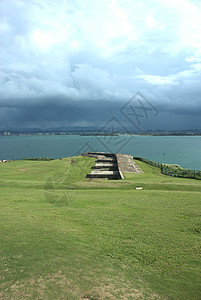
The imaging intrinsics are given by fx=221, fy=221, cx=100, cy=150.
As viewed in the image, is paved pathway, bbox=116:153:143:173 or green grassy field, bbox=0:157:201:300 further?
paved pathway, bbox=116:153:143:173

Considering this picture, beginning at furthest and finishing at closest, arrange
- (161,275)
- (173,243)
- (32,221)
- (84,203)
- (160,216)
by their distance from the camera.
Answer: (84,203), (160,216), (32,221), (173,243), (161,275)

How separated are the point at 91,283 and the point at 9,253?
97.4 inches

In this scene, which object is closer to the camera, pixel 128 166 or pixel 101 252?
pixel 101 252

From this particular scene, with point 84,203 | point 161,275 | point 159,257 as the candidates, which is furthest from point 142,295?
point 84,203

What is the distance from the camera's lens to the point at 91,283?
4.73 meters

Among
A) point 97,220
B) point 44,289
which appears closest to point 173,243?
point 97,220

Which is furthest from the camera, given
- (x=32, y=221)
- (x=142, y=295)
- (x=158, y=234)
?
(x=32, y=221)

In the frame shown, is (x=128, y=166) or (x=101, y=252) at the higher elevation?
(x=101, y=252)

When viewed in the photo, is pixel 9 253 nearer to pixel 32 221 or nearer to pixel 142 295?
pixel 32 221

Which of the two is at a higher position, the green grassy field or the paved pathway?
the green grassy field

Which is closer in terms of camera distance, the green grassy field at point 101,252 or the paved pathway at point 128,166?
the green grassy field at point 101,252

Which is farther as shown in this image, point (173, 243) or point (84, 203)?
point (84, 203)

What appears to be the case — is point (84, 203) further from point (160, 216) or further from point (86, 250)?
point (86, 250)

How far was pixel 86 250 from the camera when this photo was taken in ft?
19.9
